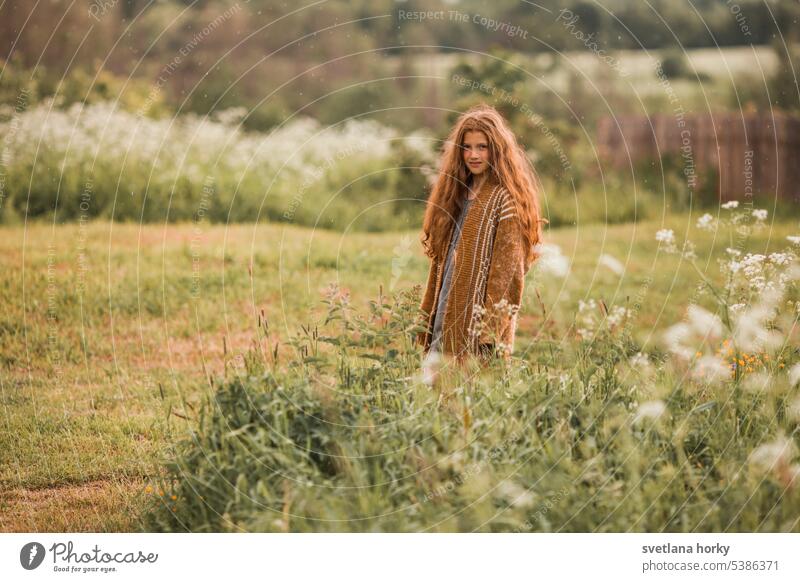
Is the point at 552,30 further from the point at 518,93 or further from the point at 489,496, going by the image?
the point at 489,496

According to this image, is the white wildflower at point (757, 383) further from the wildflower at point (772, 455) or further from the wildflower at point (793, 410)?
the wildflower at point (772, 455)

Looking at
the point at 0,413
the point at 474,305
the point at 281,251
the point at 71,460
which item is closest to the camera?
the point at 474,305

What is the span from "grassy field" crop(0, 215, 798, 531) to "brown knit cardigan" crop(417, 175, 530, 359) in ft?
0.89

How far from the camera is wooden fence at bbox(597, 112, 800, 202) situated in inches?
369

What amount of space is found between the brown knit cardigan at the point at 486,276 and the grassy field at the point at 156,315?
27 cm

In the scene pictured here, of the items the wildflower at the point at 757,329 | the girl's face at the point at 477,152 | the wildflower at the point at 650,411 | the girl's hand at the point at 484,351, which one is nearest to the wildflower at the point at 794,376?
the wildflower at the point at 757,329

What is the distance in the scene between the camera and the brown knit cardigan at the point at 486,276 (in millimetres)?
4188

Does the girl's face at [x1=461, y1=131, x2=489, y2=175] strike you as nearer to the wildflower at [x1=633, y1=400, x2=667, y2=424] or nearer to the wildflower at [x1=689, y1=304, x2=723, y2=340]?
the wildflower at [x1=633, y1=400, x2=667, y2=424]

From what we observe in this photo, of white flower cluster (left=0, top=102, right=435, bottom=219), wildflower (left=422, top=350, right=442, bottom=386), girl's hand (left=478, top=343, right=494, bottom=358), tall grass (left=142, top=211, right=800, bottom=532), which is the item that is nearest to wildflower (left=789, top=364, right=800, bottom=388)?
tall grass (left=142, top=211, right=800, bottom=532)

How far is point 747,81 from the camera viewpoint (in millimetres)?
10422

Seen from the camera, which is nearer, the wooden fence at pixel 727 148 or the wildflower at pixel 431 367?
the wildflower at pixel 431 367

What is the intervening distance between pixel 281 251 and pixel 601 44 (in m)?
6.08

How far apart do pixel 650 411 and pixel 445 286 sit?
119 centimetres
